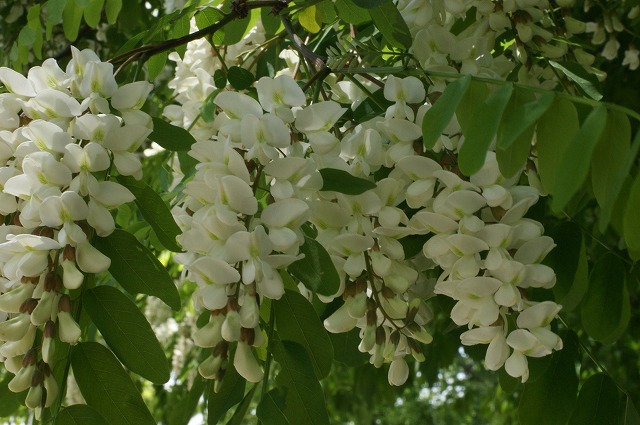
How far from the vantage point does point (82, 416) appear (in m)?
1.07

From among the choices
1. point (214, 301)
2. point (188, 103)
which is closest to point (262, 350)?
point (214, 301)

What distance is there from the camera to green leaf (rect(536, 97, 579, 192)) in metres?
1.06

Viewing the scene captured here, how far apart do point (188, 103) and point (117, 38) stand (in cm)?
155

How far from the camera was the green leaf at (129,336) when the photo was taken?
3.57ft

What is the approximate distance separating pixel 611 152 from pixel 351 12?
612 mm

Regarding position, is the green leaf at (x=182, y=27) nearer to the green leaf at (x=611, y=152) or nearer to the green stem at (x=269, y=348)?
the green stem at (x=269, y=348)

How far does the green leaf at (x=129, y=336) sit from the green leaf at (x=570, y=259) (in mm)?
570

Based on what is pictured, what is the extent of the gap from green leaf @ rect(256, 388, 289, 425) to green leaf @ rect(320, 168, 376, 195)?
257 millimetres

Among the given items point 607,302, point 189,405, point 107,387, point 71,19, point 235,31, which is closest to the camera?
point 107,387

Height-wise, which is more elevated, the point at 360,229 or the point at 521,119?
the point at 521,119

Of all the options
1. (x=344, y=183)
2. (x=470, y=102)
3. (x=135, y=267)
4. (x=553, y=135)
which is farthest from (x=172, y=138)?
(x=553, y=135)

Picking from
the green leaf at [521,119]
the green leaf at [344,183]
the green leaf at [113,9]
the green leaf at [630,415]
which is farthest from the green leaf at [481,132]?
the green leaf at [113,9]

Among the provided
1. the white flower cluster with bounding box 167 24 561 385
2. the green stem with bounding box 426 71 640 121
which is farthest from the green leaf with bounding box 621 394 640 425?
the green stem with bounding box 426 71 640 121

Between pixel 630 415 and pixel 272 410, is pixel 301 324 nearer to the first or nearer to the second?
pixel 272 410
